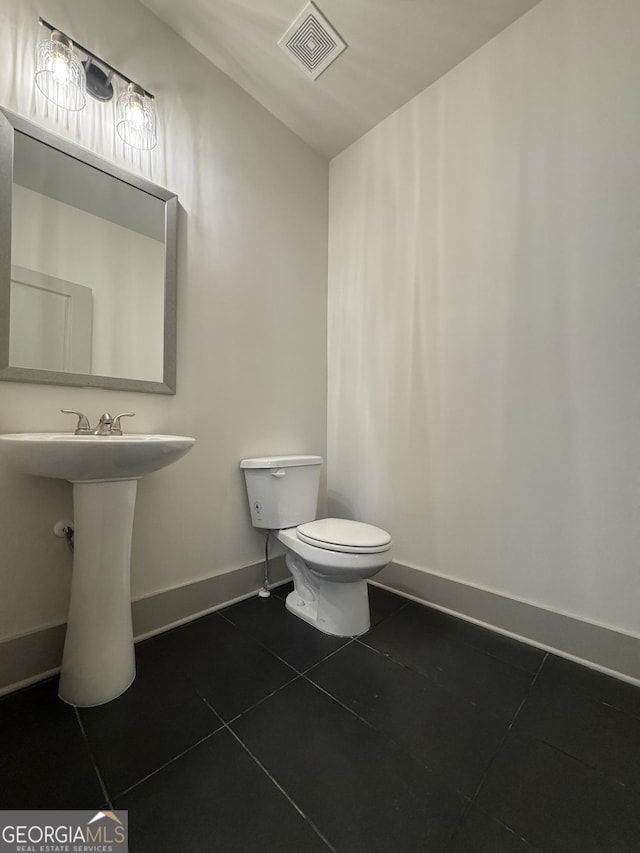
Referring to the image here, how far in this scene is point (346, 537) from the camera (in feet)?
4.29

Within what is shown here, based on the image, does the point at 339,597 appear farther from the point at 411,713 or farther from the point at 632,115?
the point at 632,115

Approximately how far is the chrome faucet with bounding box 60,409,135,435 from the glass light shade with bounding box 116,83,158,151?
105 centimetres

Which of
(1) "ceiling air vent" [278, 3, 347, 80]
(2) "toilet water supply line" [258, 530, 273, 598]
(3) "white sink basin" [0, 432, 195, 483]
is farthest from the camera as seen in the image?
(2) "toilet water supply line" [258, 530, 273, 598]

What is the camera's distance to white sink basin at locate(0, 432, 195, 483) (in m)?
0.84

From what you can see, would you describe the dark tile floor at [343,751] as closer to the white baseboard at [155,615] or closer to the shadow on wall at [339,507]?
the white baseboard at [155,615]

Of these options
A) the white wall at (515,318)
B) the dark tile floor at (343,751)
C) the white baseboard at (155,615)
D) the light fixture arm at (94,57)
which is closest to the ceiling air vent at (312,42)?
the white wall at (515,318)

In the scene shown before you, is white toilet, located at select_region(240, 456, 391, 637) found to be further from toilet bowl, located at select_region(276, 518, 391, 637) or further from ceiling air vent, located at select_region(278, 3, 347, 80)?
ceiling air vent, located at select_region(278, 3, 347, 80)

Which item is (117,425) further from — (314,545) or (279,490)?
(314,545)

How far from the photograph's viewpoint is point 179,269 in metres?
1.42

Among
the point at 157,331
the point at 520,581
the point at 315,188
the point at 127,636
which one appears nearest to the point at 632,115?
the point at 315,188

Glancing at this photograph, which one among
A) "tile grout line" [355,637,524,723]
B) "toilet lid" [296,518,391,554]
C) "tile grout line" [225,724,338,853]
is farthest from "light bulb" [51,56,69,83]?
"tile grout line" [355,637,524,723]

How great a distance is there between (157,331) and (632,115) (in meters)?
1.84

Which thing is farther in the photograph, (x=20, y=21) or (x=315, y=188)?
(x=315, y=188)

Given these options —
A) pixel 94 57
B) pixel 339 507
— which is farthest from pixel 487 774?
pixel 94 57
